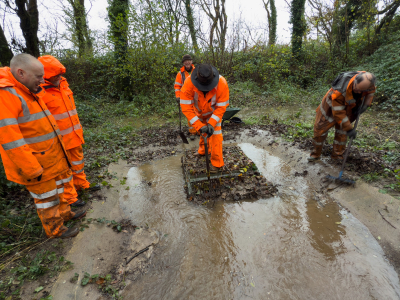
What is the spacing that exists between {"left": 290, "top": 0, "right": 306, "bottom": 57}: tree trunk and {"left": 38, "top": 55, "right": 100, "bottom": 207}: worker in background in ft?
44.4

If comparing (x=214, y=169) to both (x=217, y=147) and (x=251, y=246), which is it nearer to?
(x=217, y=147)

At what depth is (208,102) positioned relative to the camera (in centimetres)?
368

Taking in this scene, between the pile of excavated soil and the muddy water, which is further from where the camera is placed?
the pile of excavated soil

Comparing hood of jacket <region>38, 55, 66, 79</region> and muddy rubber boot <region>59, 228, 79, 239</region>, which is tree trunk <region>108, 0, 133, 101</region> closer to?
hood of jacket <region>38, 55, 66, 79</region>

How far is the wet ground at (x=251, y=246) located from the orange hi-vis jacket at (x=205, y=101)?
1.42m

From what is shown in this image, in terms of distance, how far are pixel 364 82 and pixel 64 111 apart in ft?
15.2

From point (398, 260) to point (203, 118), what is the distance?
3.36 metres

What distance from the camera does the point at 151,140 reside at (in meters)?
6.28

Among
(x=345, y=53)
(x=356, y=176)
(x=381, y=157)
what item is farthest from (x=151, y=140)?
(x=345, y=53)

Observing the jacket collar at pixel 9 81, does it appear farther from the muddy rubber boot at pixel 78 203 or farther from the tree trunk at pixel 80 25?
the tree trunk at pixel 80 25

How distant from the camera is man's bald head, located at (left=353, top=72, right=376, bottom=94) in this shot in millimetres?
3102

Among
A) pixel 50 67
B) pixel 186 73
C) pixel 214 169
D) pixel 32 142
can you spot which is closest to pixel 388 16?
pixel 186 73

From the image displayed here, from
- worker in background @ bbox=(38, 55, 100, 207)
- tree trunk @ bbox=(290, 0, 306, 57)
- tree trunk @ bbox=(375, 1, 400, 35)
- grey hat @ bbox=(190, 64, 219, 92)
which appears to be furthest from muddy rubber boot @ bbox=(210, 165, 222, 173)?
tree trunk @ bbox=(290, 0, 306, 57)

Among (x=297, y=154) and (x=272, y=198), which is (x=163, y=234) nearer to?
(x=272, y=198)
